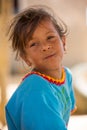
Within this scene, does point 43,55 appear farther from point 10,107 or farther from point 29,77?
point 10,107

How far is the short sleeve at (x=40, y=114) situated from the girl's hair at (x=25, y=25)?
0.18 m

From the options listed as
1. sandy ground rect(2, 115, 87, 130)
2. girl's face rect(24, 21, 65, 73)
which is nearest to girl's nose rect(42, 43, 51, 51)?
girl's face rect(24, 21, 65, 73)

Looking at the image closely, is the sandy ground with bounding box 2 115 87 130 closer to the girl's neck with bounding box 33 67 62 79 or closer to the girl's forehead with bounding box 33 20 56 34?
the girl's neck with bounding box 33 67 62 79

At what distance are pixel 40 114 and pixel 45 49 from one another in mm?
202

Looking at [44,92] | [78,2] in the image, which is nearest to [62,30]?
[44,92]

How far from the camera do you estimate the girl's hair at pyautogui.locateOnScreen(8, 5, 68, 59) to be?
40.4 inches

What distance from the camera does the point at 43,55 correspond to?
3.36ft

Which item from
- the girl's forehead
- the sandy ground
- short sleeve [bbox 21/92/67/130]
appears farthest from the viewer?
the sandy ground

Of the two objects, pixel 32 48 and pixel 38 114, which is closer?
pixel 38 114

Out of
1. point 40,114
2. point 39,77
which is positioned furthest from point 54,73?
point 40,114

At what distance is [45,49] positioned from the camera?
1018 millimetres

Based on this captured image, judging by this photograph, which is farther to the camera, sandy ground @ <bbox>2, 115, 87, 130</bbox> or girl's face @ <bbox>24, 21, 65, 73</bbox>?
sandy ground @ <bbox>2, 115, 87, 130</bbox>

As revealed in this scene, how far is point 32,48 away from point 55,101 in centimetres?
18

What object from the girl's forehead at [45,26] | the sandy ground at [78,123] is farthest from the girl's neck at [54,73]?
the sandy ground at [78,123]
